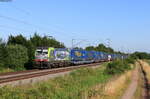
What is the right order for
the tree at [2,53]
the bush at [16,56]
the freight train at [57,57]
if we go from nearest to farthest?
1. the tree at [2,53]
2. the bush at [16,56]
3. the freight train at [57,57]

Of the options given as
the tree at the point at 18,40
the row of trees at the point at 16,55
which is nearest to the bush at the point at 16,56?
the row of trees at the point at 16,55

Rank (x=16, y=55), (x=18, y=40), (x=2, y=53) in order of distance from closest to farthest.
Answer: (x=2, y=53) → (x=16, y=55) → (x=18, y=40)

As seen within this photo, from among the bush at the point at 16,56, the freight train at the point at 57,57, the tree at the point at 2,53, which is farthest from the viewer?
the freight train at the point at 57,57

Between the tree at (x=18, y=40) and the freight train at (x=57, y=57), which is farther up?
the tree at (x=18, y=40)

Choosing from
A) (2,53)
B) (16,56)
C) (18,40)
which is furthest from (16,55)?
(18,40)

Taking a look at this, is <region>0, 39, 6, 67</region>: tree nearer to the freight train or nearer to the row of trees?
the row of trees

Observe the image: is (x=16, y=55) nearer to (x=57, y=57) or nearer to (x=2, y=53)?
(x=2, y=53)

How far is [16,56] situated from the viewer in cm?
4031

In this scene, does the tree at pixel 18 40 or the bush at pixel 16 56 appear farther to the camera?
the tree at pixel 18 40

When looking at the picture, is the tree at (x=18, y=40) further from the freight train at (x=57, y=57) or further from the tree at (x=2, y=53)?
the tree at (x=2, y=53)

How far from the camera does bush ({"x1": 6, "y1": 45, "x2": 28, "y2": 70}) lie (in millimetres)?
39559

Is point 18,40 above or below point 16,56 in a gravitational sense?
above

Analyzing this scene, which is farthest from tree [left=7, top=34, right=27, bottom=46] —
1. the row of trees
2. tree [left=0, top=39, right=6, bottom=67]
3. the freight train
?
tree [left=0, top=39, right=6, bottom=67]

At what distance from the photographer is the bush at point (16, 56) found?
39.6 m
